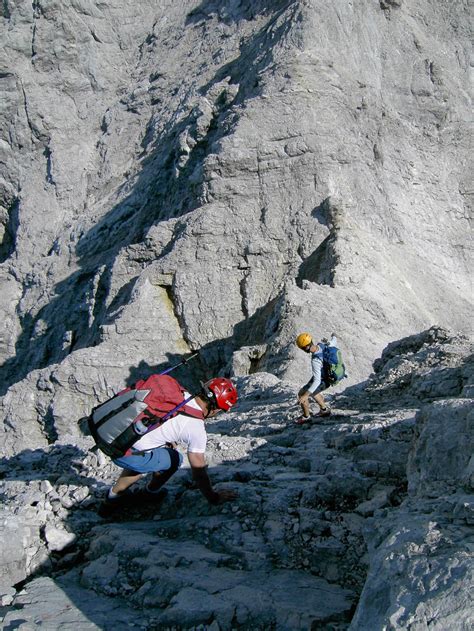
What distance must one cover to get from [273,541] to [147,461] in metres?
1.52

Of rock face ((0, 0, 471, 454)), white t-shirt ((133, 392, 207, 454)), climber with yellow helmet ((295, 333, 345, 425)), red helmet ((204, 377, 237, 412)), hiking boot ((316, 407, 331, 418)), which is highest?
rock face ((0, 0, 471, 454))

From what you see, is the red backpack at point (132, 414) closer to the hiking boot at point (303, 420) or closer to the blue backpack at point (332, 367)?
the hiking boot at point (303, 420)

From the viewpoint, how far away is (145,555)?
5.36 meters

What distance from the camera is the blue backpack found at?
10.4m

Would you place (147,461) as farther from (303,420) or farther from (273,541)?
(303,420)

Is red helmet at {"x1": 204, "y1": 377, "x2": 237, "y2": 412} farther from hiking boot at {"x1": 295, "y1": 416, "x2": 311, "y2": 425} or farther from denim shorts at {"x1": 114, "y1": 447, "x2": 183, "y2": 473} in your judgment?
hiking boot at {"x1": 295, "y1": 416, "x2": 311, "y2": 425}

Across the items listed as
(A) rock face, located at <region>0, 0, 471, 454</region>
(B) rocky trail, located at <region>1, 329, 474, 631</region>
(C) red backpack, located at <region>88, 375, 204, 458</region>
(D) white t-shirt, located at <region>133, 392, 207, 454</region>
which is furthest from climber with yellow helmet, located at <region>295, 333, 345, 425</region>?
(A) rock face, located at <region>0, 0, 471, 454</region>

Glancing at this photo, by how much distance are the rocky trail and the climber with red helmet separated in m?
0.16

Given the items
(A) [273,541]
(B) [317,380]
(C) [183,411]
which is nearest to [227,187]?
(B) [317,380]

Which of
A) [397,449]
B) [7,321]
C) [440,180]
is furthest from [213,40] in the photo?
[397,449]

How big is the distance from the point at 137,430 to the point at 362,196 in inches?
800

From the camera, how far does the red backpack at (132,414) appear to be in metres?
5.93

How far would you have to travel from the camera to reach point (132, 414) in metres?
5.93

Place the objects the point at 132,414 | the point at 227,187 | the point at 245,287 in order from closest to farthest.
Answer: the point at 132,414, the point at 245,287, the point at 227,187
